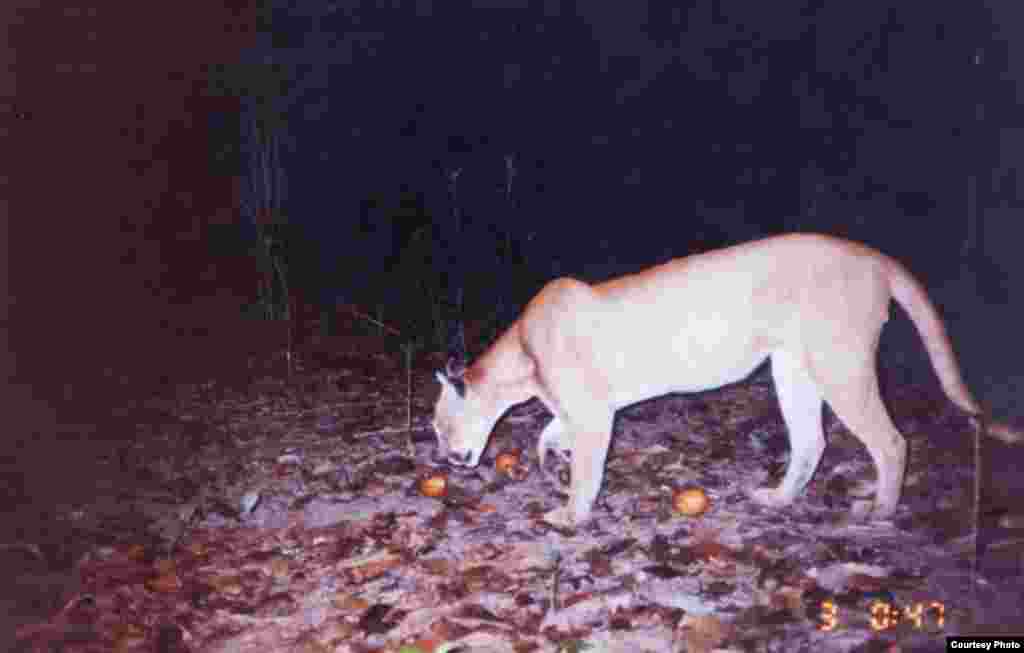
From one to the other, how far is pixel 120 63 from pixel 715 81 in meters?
12.3

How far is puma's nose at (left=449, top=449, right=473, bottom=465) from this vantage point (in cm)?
601

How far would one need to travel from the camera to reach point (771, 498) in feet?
17.7

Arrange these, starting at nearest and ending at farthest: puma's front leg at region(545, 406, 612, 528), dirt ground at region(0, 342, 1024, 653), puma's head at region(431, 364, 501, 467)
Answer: dirt ground at region(0, 342, 1024, 653)
puma's front leg at region(545, 406, 612, 528)
puma's head at region(431, 364, 501, 467)

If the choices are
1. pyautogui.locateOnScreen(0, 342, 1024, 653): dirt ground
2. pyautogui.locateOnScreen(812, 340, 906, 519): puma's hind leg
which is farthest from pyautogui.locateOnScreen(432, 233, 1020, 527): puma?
pyautogui.locateOnScreen(0, 342, 1024, 653): dirt ground

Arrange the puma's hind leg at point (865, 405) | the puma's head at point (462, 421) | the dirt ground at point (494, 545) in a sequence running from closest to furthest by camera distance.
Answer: the dirt ground at point (494, 545) → the puma's hind leg at point (865, 405) → the puma's head at point (462, 421)

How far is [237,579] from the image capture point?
4.70 m

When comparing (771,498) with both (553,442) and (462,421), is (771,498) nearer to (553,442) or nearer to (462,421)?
(553,442)

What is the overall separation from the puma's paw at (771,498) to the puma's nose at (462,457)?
2.25m

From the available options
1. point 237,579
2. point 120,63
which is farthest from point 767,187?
point 120,63

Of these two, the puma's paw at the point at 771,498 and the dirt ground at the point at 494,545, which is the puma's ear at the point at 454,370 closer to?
the dirt ground at the point at 494,545

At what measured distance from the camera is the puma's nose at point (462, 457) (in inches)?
236

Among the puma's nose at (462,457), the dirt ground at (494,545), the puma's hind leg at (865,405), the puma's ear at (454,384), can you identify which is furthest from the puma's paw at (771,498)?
the puma's ear at (454,384)

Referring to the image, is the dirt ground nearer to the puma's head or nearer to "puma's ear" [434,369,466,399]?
the puma's head

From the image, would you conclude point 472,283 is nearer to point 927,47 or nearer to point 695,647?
point 927,47
